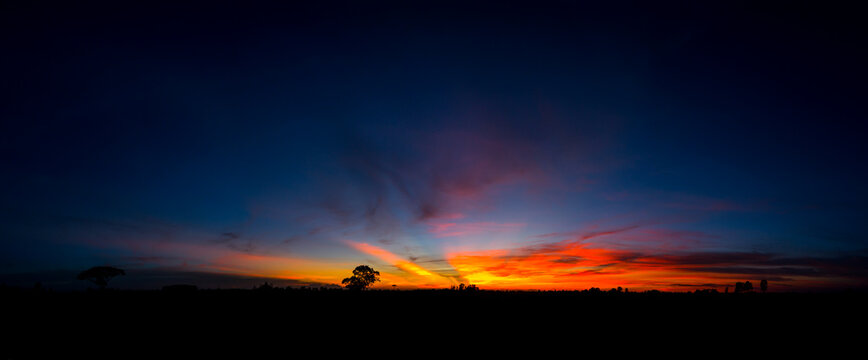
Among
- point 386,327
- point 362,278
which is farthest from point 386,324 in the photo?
point 362,278

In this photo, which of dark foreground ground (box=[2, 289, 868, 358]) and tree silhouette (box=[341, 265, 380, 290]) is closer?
dark foreground ground (box=[2, 289, 868, 358])

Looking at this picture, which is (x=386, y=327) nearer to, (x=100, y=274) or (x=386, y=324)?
(x=386, y=324)

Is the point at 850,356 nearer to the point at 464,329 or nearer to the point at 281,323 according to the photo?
the point at 464,329

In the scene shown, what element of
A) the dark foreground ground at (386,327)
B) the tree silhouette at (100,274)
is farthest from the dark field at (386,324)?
the tree silhouette at (100,274)

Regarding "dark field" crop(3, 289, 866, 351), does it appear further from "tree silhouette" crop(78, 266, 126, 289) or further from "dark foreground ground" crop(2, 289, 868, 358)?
"tree silhouette" crop(78, 266, 126, 289)

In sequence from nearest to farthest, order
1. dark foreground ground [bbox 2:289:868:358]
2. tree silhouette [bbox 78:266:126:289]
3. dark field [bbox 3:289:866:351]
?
dark foreground ground [bbox 2:289:868:358] → dark field [bbox 3:289:866:351] → tree silhouette [bbox 78:266:126:289]

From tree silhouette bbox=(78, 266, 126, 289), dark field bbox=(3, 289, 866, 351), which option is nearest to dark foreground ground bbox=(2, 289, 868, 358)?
dark field bbox=(3, 289, 866, 351)

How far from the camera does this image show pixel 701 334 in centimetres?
2498

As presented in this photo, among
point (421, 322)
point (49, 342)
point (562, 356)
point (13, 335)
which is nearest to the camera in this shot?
point (562, 356)

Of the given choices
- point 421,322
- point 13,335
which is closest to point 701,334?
point 421,322

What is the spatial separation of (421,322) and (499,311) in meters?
10.1

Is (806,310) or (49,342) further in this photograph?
(806,310)

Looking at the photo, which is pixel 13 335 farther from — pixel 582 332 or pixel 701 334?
pixel 701 334

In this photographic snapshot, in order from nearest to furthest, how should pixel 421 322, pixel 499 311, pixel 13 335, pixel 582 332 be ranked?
1. pixel 13 335
2. pixel 582 332
3. pixel 421 322
4. pixel 499 311
